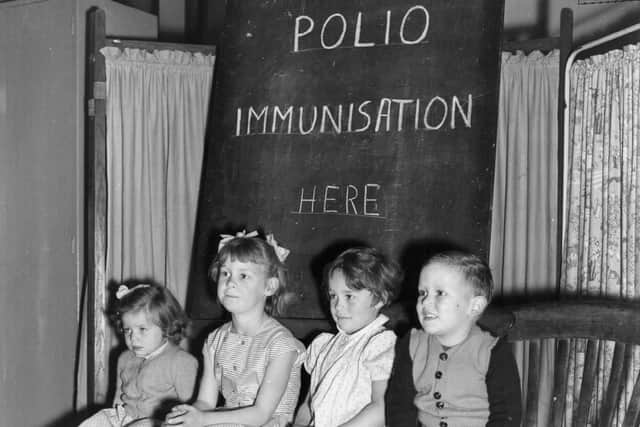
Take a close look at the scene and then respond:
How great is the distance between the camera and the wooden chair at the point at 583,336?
6.19 ft

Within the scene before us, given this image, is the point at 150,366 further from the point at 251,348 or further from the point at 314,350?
the point at 314,350

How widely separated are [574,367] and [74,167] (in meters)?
2.19

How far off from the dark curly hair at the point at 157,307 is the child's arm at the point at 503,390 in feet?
3.93

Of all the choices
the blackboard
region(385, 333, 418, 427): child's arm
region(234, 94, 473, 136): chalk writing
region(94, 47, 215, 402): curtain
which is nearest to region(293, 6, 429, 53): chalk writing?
the blackboard

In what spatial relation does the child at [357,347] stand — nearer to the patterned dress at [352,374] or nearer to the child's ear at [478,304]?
the patterned dress at [352,374]

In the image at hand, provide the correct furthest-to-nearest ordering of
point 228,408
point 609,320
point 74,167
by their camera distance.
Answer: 1. point 74,167
2. point 228,408
3. point 609,320

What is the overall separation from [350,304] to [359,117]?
26.0 inches

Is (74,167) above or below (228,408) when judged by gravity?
above

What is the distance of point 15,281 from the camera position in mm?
3775

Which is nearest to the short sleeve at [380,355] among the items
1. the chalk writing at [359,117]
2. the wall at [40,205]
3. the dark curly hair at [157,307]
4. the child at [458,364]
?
the child at [458,364]

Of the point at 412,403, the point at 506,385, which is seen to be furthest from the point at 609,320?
the point at 412,403

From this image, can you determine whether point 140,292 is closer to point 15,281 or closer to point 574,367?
point 15,281

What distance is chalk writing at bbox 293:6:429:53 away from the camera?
2625 mm

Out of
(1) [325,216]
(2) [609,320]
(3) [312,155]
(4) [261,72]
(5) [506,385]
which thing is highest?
(4) [261,72]
